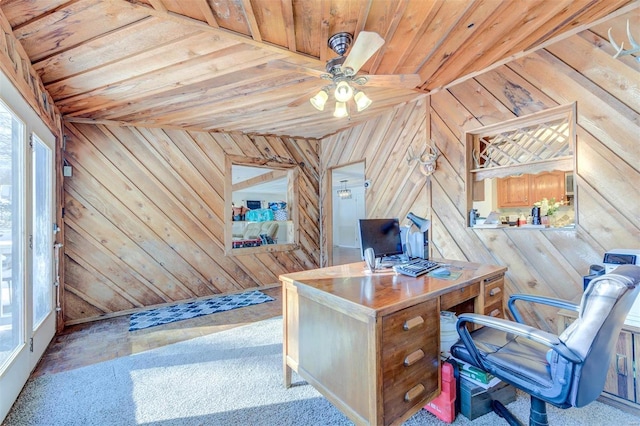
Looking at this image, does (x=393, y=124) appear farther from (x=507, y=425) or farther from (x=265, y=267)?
(x=507, y=425)

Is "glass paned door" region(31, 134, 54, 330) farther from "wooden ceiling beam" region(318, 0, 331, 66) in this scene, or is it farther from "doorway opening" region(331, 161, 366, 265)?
"doorway opening" region(331, 161, 366, 265)

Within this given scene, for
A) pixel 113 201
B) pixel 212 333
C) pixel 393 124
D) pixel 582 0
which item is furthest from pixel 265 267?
pixel 582 0

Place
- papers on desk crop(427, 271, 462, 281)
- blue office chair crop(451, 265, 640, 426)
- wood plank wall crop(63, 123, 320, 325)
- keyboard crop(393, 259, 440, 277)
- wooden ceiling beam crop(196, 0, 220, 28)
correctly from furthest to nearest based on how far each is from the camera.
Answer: wood plank wall crop(63, 123, 320, 325) → keyboard crop(393, 259, 440, 277) → papers on desk crop(427, 271, 462, 281) → wooden ceiling beam crop(196, 0, 220, 28) → blue office chair crop(451, 265, 640, 426)

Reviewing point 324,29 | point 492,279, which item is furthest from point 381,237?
point 324,29

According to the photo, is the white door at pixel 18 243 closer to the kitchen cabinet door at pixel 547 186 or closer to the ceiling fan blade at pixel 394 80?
the ceiling fan blade at pixel 394 80

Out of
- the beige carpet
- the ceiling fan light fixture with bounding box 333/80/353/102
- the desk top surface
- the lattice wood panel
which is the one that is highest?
the ceiling fan light fixture with bounding box 333/80/353/102

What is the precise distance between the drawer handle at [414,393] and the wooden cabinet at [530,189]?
13.0 ft

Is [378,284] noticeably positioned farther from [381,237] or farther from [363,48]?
[363,48]

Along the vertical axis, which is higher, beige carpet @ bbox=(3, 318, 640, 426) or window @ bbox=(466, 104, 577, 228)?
window @ bbox=(466, 104, 577, 228)

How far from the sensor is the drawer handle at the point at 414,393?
56.8 inches

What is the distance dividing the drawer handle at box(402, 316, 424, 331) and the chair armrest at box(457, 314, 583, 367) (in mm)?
199

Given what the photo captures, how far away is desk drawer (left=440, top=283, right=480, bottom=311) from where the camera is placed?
1.65 metres

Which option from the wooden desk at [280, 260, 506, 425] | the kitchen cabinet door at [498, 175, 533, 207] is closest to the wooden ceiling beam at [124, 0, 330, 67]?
the wooden desk at [280, 260, 506, 425]

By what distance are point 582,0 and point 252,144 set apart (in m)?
4.01
